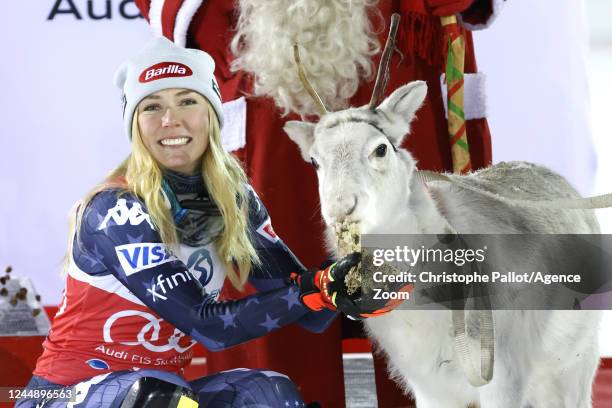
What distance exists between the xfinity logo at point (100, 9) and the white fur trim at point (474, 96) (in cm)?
122

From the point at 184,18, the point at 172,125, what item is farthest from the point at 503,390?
the point at 184,18

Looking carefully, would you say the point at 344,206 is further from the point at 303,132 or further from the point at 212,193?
the point at 212,193

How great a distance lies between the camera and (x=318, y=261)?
208cm

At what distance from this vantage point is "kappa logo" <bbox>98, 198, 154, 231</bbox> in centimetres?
167

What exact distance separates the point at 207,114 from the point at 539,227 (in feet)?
2.14

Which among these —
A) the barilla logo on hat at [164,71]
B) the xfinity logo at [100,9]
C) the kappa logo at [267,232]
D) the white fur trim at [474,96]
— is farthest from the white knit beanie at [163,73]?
the xfinity logo at [100,9]

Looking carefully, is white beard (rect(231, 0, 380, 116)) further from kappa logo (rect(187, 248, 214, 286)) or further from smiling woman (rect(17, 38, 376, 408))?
kappa logo (rect(187, 248, 214, 286))

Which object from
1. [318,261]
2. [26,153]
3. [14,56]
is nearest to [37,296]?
[26,153]

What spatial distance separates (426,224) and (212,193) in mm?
426

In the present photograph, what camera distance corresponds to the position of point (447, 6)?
1.96m

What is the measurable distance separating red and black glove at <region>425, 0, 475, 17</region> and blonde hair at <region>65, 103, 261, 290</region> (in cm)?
52

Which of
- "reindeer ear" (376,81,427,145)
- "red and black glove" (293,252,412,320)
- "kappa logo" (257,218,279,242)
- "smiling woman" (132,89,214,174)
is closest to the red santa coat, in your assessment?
"kappa logo" (257,218,279,242)

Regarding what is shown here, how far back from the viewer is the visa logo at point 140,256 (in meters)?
1.63

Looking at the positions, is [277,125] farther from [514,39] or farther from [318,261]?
[514,39]
